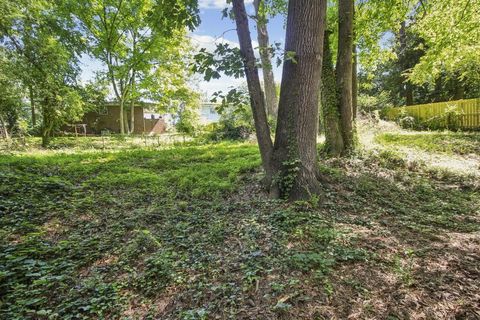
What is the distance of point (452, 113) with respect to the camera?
12.4m

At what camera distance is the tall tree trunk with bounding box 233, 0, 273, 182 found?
4.02 m

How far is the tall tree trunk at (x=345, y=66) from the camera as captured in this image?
6305 millimetres

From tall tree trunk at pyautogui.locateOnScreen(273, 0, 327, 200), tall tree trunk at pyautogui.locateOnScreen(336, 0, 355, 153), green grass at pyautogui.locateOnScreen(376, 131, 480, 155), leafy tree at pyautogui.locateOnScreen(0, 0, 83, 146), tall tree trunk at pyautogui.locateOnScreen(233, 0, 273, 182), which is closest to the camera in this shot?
tall tree trunk at pyautogui.locateOnScreen(273, 0, 327, 200)

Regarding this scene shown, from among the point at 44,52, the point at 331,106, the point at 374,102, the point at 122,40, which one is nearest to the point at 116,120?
the point at 122,40

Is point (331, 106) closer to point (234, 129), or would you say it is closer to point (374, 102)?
point (234, 129)

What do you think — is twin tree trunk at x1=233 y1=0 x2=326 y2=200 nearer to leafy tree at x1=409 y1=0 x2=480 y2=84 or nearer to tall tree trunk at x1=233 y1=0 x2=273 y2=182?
tall tree trunk at x1=233 y1=0 x2=273 y2=182

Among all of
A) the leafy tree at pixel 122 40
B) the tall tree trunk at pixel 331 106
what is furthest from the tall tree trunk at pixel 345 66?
the leafy tree at pixel 122 40

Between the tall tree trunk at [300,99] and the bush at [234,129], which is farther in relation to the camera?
the bush at [234,129]

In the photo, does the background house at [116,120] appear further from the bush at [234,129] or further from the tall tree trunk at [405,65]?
the tall tree trunk at [405,65]

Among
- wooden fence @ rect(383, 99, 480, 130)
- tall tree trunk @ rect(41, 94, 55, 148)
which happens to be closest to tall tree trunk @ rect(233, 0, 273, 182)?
tall tree trunk @ rect(41, 94, 55, 148)

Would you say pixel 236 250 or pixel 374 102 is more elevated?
pixel 374 102

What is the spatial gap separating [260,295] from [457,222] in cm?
315

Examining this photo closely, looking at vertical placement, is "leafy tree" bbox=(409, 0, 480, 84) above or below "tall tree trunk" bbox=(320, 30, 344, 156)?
above

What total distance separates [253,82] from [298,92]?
74 cm
